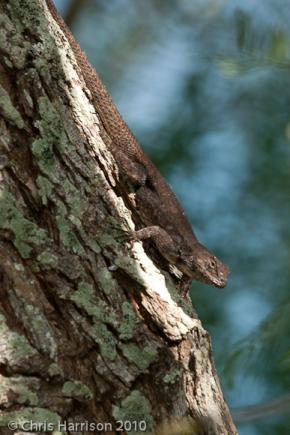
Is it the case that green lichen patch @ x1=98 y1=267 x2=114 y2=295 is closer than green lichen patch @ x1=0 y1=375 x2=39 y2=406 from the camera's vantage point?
No

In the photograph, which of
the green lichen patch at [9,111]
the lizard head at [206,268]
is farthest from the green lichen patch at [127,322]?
the lizard head at [206,268]

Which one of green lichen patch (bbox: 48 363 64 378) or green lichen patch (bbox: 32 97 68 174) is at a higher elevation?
green lichen patch (bbox: 32 97 68 174)

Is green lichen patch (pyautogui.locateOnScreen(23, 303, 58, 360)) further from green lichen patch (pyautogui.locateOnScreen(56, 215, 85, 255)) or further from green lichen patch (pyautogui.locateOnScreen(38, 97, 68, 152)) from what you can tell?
green lichen patch (pyautogui.locateOnScreen(38, 97, 68, 152))

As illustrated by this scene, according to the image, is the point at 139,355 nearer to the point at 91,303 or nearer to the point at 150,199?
the point at 91,303

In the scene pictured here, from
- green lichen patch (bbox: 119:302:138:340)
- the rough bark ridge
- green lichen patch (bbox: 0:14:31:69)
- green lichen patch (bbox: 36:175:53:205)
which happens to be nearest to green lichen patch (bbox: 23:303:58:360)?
the rough bark ridge

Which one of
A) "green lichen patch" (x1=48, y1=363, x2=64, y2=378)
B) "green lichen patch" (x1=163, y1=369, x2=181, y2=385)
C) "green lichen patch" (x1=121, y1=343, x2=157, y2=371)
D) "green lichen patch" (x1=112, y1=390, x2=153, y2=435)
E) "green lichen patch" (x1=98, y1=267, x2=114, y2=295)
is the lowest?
"green lichen patch" (x1=112, y1=390, x2=153, y2=435)

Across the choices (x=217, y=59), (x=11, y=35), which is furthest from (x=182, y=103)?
(x=11, y=35)

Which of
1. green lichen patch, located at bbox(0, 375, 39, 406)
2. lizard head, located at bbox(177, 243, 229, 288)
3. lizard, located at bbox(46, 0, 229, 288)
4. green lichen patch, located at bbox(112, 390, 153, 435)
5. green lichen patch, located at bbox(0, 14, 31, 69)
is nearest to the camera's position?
green lichen patch, located at bbox(0, 375, 39, 406)

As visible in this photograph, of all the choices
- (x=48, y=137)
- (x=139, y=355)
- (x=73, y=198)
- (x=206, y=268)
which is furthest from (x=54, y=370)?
(x=206, y=268)
